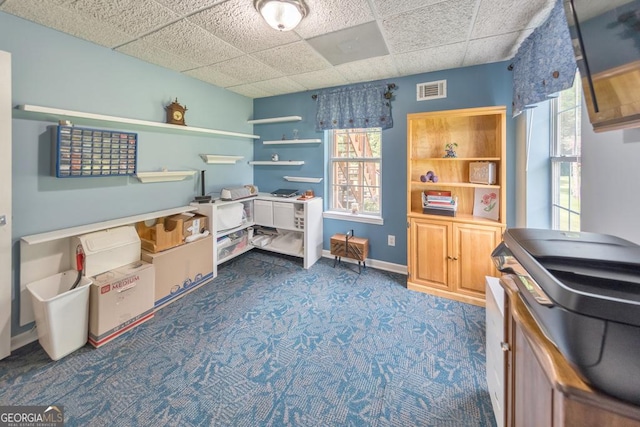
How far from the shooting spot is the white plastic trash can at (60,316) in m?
1.80

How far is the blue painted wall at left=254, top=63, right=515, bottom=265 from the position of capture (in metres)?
2.73

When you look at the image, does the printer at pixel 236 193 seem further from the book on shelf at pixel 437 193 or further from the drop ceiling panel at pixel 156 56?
the book on shelf at pixel 437 193

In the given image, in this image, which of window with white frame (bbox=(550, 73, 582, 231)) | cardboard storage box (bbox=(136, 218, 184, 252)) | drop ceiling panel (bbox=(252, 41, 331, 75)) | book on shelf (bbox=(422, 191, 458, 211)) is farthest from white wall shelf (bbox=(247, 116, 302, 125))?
window with white frame (bbox=(550, 73, 582, 231))

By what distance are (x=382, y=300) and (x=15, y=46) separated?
364cm

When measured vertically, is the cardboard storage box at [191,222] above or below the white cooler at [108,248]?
above

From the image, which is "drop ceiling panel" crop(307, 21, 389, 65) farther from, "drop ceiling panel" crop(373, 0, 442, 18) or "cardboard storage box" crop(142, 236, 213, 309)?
"cardboard storage box" crop(142, 236, 213, 309)

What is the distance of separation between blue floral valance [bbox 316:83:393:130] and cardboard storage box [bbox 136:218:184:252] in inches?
87.1

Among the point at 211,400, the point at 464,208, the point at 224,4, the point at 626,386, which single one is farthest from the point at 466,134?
the point at 211,400

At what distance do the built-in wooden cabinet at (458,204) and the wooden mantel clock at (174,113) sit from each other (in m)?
2.53

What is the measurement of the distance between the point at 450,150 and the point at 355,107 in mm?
1296

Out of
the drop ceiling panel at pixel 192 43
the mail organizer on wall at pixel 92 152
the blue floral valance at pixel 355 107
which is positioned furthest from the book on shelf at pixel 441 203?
the mail organizer on wall at pixel 92 152

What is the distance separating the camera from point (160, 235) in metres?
2.55

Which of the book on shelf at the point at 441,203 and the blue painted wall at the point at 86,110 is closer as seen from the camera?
the blue painted wall at the point at 86,110

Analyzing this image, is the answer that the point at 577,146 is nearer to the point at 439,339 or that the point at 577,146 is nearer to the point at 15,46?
the point at 439,339
